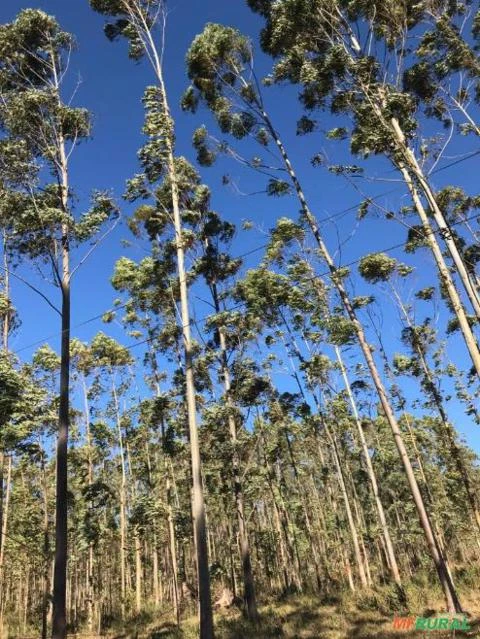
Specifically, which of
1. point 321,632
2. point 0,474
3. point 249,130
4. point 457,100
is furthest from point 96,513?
point 457,100

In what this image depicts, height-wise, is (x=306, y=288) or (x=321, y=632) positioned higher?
(x=306, y=288)

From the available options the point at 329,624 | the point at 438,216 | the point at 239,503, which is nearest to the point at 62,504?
the point at 239,503

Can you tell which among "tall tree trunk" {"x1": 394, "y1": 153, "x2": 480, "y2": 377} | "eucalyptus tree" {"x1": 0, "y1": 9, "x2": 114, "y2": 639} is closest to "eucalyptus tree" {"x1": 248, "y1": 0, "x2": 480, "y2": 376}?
"tall tree trunk" {"x1": 394, "y1": 153, "x2": 480, "y2": 377}

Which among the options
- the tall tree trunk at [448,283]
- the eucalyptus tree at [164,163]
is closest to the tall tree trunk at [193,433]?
the eucalyptus tree at [164,163]

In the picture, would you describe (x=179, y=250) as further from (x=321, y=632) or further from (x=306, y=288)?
(x=321, y=632)

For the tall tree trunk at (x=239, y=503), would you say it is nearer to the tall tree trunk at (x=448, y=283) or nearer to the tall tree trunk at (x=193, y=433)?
the tall tree trunk at (x=193, y=433)

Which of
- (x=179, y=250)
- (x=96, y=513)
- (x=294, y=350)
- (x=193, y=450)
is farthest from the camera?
(x=96, y=513)

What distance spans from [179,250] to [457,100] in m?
9.70

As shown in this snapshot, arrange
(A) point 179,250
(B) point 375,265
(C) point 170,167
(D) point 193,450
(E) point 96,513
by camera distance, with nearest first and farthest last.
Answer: (D) point 193,450, (A) point 179,250, (C) point 170,167, (B) point 375,265, (E) point 96,513

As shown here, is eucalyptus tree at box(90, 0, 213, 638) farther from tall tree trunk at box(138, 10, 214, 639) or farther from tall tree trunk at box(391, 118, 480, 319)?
tall tree trunk at box(391, 118, 480, 319)

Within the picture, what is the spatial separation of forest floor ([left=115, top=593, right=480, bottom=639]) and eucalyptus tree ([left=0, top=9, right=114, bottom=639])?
833cm

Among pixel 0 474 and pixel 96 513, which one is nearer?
pixel 0 474

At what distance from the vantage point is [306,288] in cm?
1698

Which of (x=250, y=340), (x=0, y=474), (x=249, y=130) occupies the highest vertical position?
(x=249, y=130)
